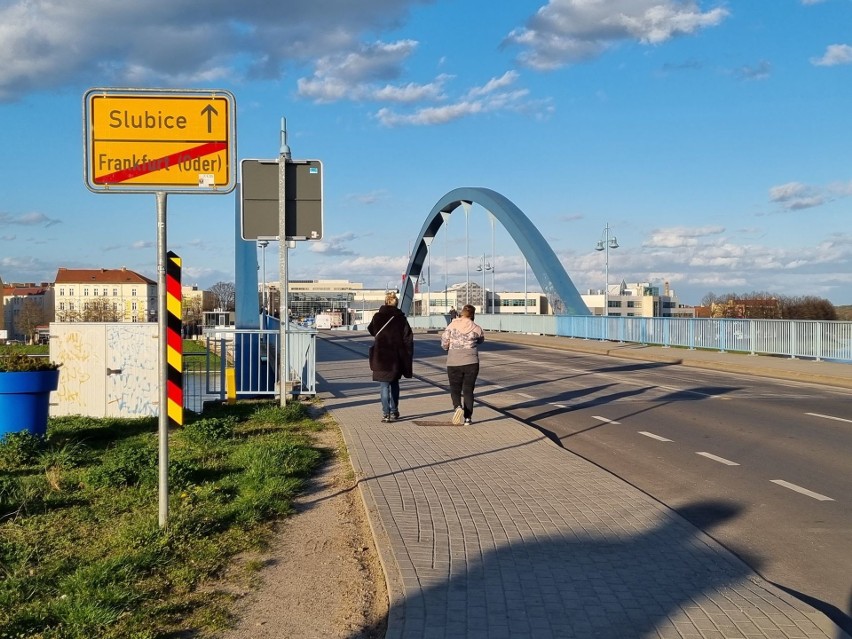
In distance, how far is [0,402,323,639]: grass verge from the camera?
434 centimetres

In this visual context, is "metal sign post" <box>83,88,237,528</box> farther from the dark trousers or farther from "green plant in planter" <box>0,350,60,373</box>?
the dark trousers

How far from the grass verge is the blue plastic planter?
27 centimetres

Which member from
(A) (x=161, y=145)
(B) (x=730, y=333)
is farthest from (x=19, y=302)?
(A) (x=161, y=145)

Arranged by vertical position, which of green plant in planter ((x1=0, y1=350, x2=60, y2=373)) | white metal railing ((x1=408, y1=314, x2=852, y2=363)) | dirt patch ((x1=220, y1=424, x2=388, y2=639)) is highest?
green plant in planter ((x1=0, y1=350, x2=60, y2=373))

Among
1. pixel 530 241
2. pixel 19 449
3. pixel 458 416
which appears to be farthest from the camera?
pixel 530 241

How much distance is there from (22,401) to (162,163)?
4652mm

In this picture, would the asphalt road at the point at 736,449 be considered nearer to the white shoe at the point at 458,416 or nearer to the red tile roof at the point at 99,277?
the white shoe at the point at 458,416

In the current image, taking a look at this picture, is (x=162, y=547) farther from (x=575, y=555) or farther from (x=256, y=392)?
(x=256, y=392)

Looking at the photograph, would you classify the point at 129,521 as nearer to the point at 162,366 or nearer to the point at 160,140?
the point at 162,366

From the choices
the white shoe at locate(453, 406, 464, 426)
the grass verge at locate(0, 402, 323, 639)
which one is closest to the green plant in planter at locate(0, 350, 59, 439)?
the grass verge at locate(0, 402, 323, 639)

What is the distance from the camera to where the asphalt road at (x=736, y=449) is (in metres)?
6.05

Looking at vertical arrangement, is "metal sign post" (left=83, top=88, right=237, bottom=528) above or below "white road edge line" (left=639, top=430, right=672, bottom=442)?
above

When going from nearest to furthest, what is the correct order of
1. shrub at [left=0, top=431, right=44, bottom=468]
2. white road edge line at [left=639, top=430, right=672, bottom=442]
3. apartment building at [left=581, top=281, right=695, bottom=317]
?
shrub at [left=0, top=431, right=44, bottom=468] → white road edge line at [left=639, top=430, right=672, bottom=442] → apartment building at [left=581, top=281, right=695, bottom=317]

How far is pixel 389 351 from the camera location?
12.0m
